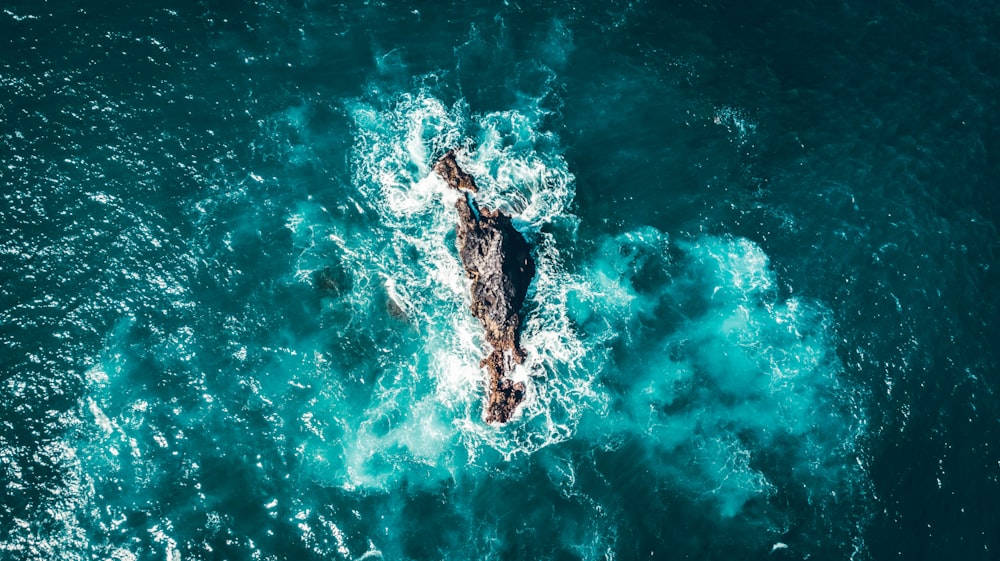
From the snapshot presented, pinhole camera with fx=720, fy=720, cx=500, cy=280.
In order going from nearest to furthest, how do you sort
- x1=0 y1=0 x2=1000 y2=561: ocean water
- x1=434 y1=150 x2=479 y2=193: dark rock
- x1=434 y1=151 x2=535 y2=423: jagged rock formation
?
x1=0 y1=0 x2=1000 y2=561: ocean water
x1=434 y1=151 x2=535 y2=423: jagged rock formation
x1=434 y1=150 x2=479 y2=193: dark rock

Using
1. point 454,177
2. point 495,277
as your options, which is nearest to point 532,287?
point 495,277

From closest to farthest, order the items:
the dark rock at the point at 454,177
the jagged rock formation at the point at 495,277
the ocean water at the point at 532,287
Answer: the ocean water at the point at 532,287 < the jagged rock formation at the point at 495,277 < the dark rock at the point at 454,177

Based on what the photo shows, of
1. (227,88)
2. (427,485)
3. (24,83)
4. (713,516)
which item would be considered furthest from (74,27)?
(713,516)

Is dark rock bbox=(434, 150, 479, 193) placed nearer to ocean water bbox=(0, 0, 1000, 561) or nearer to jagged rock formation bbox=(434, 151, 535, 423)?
jagged rock formation bbox=(434, 151, 535, 423)

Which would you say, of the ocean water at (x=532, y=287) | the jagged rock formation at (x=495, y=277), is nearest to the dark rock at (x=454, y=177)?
the jagged rock formation at (x=495, y=277)

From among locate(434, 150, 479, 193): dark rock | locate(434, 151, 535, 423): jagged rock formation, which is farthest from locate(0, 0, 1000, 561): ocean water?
locate(434, 151, 535, 423): jagged rock formation

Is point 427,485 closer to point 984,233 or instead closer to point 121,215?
point 121,215

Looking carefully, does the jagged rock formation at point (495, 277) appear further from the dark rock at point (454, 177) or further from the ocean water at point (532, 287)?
the ocean water at point (532, 287)
